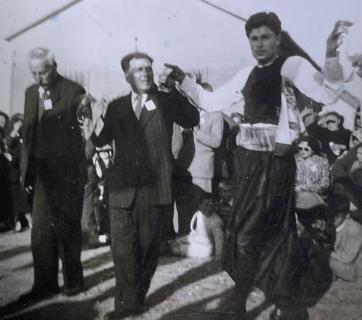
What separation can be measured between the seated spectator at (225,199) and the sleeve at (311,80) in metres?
0.76

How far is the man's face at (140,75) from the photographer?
3033 mm

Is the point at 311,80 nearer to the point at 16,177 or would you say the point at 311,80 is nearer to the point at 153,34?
the point at 153,34

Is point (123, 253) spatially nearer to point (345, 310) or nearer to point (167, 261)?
point (167, 261)

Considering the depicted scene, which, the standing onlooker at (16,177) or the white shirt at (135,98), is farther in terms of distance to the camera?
the standing onlooker at (16,177)

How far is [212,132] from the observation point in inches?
126

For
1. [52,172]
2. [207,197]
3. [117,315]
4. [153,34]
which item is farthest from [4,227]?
[153,34]

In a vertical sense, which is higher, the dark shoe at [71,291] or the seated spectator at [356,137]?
the seated spectator at [356,137]

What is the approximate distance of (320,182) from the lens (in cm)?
325

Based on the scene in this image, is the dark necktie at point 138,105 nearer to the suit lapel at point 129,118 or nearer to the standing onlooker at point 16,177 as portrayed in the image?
the suit lapel at point 129,118

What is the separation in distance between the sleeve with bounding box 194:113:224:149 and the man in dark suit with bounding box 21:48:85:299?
775mm

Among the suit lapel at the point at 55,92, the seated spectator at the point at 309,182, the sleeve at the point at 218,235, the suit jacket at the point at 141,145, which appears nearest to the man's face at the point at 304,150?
the seated spectator at the point at 309,182

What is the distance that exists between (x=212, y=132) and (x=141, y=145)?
0.49 metres

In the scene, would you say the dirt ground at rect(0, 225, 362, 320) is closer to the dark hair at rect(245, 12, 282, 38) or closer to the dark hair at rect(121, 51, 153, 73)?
the dark hair at rect(121, 51, 153, 73)

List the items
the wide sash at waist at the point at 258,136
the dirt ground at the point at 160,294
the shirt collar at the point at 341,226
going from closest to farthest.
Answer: the wide sash at waist at the point at 258,136, the dirt ground at the point at 160,294, the shirt collar at the point at 341,226
